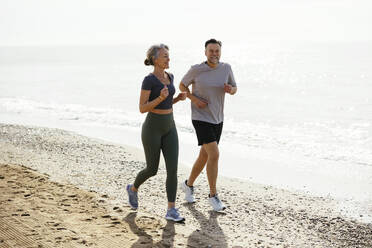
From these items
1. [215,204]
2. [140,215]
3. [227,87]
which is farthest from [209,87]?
[140,215]

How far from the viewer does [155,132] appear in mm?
5227

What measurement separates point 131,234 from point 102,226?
38 centimetres

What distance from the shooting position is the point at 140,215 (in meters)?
5.55

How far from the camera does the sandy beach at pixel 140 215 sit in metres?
Result: 4.84

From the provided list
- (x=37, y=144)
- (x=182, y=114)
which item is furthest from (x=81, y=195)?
(x=182, y=114)

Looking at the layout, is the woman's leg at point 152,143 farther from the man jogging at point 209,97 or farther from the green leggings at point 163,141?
the man jogging at point 209,97

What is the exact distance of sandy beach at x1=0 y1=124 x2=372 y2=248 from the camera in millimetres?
4844

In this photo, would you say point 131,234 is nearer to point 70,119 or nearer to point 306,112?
point 70,119

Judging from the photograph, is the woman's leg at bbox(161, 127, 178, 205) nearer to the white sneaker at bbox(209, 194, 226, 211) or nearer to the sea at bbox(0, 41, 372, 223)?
the white sneaker at bbox(209, 194, 226, 211)

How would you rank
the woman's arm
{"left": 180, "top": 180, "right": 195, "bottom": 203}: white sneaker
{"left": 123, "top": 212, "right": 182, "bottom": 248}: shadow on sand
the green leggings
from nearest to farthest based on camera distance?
1. {"left": 123, "top": 212, "right": 182, "bottom": 248}: shadow on sand
2. the woman's arm
3. the green leggings
4. {"left": 180, "top": 180, "right": 195, "bottom": 203}: white sneaker

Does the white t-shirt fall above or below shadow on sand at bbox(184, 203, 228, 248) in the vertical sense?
above

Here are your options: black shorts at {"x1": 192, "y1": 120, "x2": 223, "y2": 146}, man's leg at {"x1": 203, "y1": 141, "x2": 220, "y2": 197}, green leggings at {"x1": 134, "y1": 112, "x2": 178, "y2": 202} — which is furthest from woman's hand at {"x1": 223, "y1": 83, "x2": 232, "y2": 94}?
green leggings at {"x1": 134, "y1": 112, "x2": 178, "y2": 202}

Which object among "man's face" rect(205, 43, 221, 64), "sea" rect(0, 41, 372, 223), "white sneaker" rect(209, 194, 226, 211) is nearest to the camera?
"man's face" rect(205, 43, 221, 64)

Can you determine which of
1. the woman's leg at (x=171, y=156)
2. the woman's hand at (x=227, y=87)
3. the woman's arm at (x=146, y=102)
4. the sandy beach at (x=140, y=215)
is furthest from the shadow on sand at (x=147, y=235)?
the woman's hand at (x=227, y=87)
